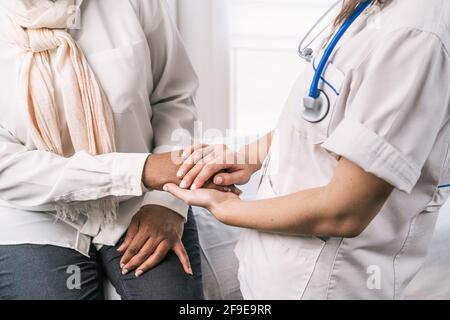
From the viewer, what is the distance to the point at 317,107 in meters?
0.82

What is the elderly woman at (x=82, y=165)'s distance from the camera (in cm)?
108

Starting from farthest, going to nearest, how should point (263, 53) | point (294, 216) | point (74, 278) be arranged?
point (263, 53), point (74, 278), point (294, 216)

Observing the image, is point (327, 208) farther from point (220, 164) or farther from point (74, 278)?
point (74, 278)

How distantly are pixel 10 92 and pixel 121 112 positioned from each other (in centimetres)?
21

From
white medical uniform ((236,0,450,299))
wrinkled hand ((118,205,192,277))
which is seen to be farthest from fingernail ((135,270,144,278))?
white medical uniform ((236,0,450,299))

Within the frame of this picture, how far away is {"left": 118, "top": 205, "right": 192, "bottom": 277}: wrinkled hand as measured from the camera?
1.12m

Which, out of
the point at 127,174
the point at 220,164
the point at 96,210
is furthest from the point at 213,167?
the point at 96,210

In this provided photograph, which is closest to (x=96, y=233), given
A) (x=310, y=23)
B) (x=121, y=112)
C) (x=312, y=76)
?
(x=121, y=112)

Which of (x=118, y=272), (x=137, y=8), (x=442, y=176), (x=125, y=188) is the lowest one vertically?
(x=118, y=272)

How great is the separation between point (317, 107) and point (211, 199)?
0.27 meters

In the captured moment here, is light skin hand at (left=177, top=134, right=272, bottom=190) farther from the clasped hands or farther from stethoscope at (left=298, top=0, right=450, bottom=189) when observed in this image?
stethoscope at (left=298, top=0, right=450, bottom=189)

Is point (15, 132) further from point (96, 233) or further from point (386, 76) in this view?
point (386, 76)

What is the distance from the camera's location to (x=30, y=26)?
1083 mm
